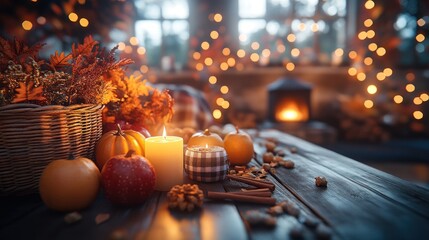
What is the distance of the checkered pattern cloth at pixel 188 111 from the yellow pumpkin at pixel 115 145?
1359mm

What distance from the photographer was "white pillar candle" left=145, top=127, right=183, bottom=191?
2.72ft

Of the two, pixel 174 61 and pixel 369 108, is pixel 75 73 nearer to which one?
pixel 174 61

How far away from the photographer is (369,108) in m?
4.20

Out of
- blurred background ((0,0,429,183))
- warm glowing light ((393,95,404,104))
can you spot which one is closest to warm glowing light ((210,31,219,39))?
blurred background ((0,0,429,183))

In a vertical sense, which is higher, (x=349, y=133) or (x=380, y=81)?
(x=380, y=81)

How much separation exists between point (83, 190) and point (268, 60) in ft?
13.4

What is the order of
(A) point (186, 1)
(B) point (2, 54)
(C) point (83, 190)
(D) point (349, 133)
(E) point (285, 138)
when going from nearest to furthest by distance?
(C) point (83, 190), (B) point (2, 54), (E) point (285, 138), (D) point (349, 133), (A) point (186, 1)

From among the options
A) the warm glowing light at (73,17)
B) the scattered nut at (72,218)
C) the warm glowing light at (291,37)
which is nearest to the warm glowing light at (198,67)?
the warm glowing light at (291,37)

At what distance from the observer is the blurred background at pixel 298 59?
416cm

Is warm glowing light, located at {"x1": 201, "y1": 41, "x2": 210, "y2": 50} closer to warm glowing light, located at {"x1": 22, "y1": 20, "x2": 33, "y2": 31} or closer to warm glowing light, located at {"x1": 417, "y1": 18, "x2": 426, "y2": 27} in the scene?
warm glowing light, located at {"x1": 22, "y1": 20, "x2": 33, "y2": 31}

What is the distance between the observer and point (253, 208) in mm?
694

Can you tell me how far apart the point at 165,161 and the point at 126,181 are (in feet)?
0.50

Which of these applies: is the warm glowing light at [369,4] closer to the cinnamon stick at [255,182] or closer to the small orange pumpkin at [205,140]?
the small orange pumpkin at [205,140]

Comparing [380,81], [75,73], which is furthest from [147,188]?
[380,81]
